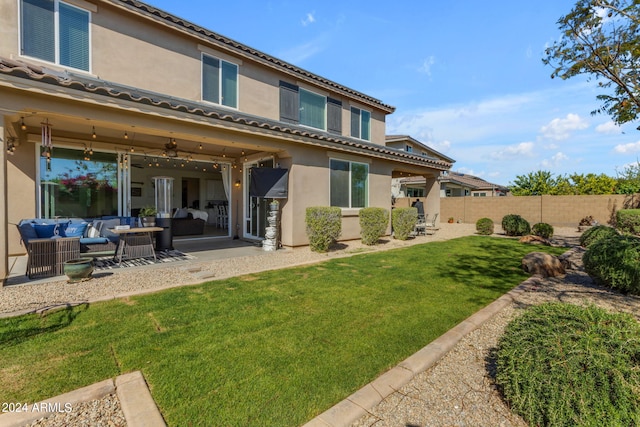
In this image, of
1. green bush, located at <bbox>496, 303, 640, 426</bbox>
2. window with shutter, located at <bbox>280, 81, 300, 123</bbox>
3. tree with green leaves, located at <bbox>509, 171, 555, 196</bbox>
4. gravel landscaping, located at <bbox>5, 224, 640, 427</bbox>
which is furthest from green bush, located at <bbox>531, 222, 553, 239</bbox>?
tree with green leaves, located at <bbox>509, 171, 555, 196</bbox>

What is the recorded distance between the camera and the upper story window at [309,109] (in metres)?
11.3

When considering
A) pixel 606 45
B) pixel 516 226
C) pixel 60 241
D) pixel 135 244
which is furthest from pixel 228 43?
pixel 516 226

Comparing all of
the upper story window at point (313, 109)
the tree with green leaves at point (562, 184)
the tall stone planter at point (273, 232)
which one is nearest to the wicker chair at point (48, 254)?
the tall stone planter at point (273, 232)

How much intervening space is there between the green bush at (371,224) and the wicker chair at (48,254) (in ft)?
26.6

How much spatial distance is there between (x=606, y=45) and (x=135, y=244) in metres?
12.4

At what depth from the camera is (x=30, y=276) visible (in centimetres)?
568

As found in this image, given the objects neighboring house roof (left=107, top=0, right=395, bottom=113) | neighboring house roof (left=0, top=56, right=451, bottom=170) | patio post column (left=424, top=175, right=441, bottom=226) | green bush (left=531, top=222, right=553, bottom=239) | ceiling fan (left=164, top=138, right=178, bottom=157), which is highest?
neighboring house roof (left=107, top=0, right=395, bottom=113)

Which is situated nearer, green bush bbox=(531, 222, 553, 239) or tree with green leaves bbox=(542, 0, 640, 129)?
tree with green leaves bbox=(542, 0, 640, 129)

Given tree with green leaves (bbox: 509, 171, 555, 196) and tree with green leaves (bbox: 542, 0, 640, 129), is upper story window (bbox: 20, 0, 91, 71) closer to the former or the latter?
tree with green leaves (bbox: 542, 0, 640, 129)

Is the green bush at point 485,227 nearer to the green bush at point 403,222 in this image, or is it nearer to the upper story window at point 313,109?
the green bush at point 403,222

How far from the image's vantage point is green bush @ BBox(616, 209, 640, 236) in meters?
13.9

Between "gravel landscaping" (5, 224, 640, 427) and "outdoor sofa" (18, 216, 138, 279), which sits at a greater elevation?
"outdoor sofa" (18, 216, 138, 279)

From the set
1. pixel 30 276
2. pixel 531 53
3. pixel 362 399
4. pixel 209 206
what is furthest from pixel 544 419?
pixel 209 206

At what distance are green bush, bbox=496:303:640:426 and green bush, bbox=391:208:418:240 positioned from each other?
367 inches
